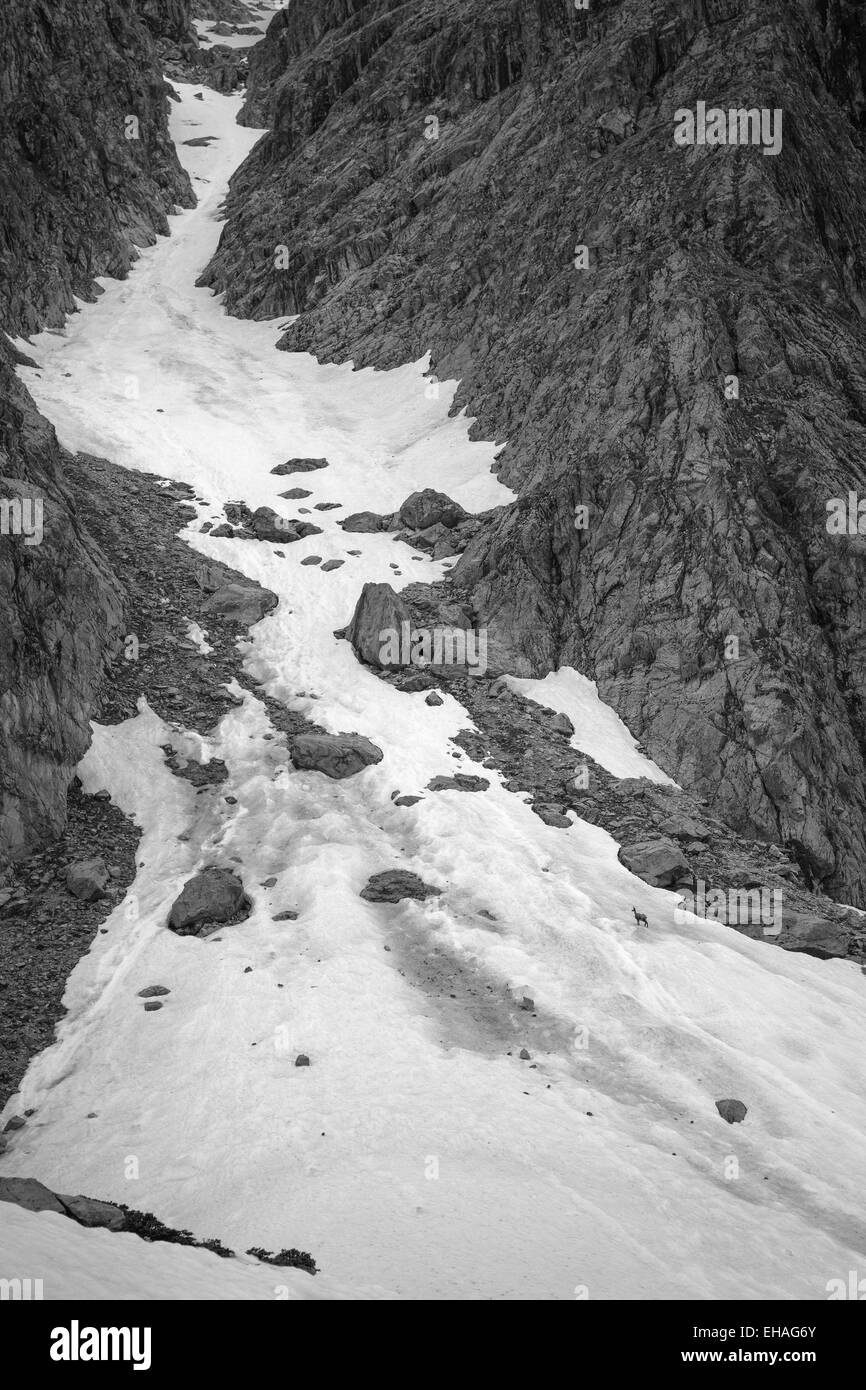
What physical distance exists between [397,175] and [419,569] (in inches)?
1539

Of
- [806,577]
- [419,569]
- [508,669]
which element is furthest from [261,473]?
[806,577]

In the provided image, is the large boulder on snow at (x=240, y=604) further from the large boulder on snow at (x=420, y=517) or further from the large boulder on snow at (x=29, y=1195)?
the large boulder on snow at (x=29, y=1195)

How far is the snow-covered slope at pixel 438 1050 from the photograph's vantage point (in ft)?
41.8

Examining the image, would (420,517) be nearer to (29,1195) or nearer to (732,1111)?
(732,1111)

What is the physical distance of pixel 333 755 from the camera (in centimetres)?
2533

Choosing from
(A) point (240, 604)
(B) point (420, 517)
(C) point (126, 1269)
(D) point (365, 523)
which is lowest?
(A) point (240, 604)

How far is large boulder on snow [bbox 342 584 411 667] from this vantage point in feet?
97.6

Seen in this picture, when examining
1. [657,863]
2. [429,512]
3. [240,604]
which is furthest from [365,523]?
[657,863]

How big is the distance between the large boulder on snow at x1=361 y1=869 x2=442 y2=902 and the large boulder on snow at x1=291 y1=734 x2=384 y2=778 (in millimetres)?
4480

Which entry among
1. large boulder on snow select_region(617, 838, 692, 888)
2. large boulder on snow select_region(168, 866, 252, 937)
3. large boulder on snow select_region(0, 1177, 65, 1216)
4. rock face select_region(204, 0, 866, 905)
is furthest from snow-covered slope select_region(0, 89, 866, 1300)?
rock face select_region(204, 0, 866, 905)

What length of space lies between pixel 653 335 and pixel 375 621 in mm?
16711
